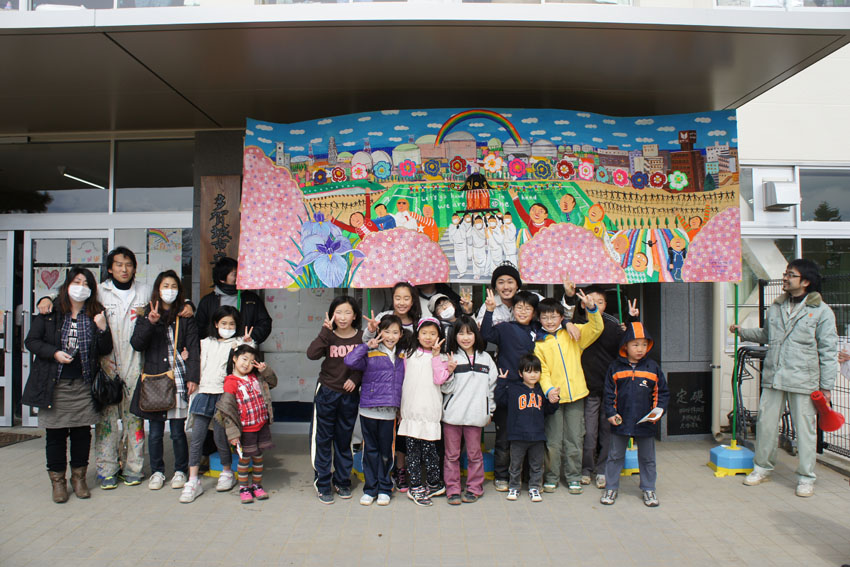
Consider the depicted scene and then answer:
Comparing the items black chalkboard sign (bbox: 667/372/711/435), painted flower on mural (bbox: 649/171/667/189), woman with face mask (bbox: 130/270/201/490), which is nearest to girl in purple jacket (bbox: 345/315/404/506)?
woman with face mask (bbox: 130/270/201/490)

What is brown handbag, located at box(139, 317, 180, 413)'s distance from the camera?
466cm

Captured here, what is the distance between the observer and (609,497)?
175 inches

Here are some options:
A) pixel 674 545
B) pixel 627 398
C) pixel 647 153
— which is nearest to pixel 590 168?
pixel 647 153

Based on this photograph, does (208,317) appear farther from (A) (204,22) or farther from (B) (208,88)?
(A) (204,22)

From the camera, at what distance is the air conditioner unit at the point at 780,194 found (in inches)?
268

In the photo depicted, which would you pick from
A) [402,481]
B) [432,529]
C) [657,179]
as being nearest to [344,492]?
Result: [402,481]

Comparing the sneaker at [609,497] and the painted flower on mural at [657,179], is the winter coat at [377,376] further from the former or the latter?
the painted flower on mural at [657,179]

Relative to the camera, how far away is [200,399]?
4.66m

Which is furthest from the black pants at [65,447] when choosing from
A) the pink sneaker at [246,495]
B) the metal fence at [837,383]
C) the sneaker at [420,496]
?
the metal fence at [837,383]

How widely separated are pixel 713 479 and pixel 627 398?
1510mm

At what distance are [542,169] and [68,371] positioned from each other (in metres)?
4.53

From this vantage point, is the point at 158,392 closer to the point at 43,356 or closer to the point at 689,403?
the point at 43,356

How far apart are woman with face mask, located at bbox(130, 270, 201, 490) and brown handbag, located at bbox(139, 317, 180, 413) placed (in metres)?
0.04

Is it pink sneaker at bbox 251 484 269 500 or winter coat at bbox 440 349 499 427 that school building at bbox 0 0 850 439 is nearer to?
winter coat at bbox 440 349 499 427
